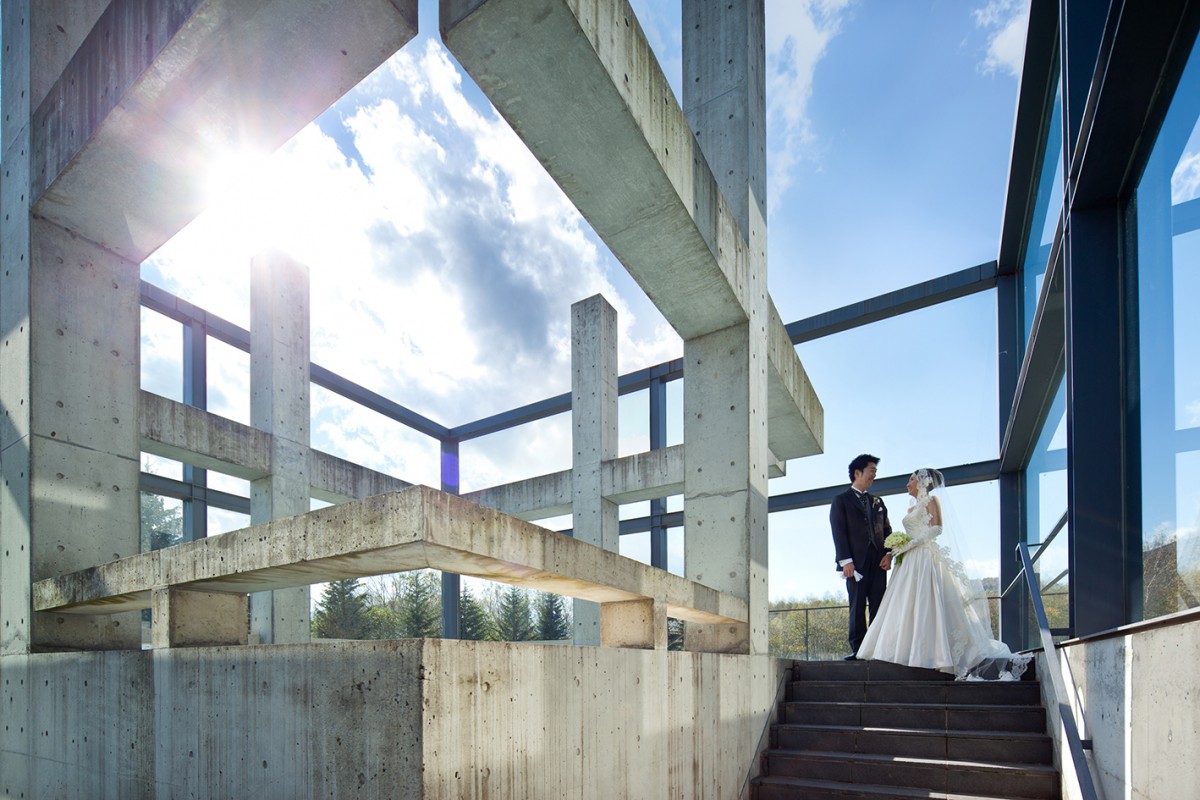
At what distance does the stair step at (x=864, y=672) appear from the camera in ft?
19.6

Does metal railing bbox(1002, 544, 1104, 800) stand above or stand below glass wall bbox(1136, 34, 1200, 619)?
below

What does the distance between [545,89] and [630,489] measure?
8.38 meters

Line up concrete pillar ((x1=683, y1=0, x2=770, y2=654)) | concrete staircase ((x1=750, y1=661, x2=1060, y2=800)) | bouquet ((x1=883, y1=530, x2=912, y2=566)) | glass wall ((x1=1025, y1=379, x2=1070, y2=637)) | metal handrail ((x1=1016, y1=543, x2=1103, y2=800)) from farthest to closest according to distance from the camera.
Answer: bouquet ((x1=883, y1=530, x2=912, y2=566)) < glass wall ((x1=1025, y1=379, x2=1070, y2=637)) < concrete pillar ((x1=683, y1=0, x2=770, y2=654)) < concrete staircase ((x1=750, y1=661, x2=1060, y2=800)) < metal handrail ((x1=1016, y1=543, x2=1103, y2=800))

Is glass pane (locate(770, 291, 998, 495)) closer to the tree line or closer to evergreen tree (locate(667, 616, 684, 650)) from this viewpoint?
evergreen tree (locate(667, 616, 684, 650))

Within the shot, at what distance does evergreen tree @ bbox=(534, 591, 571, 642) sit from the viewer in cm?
2238

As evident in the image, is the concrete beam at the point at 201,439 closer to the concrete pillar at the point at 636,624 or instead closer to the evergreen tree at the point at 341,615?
the concrete pillar at the point at 636,624

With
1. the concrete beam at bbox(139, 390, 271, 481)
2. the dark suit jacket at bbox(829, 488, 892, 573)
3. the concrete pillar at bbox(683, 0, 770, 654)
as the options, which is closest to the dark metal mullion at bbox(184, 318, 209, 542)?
the concrete beam at bbox(139, 390, 271, 481)

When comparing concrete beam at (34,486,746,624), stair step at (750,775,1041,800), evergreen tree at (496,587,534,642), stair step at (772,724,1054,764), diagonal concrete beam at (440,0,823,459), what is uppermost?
diagonal concrete beam at (440,0,823,459)

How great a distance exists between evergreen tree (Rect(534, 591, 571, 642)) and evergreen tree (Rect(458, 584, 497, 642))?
6.02ft

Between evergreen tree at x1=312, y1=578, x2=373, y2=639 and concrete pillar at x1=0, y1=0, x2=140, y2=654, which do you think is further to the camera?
evergreen tree at x1=312, y1=578, x2=373, y2=639

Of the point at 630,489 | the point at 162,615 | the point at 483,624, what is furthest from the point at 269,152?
the point at 483,624

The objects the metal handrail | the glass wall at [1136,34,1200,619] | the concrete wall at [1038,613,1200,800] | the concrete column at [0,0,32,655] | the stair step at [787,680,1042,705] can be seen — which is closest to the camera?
the concrete wall at [1038,613,1200,800]

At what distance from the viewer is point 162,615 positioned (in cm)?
339

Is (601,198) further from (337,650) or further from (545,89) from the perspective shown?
(337,650)
